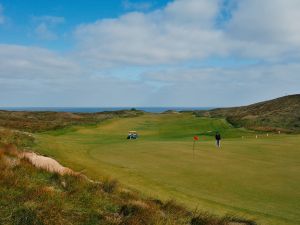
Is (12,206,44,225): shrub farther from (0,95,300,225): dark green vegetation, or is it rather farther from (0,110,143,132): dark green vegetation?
(0,110,143,132): dark green vegetation

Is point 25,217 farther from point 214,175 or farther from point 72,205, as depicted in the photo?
point 214,175

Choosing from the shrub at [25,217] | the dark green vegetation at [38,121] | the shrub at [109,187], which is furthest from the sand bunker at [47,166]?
the dark green vegetation at [38,121]

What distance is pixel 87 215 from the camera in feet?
25.6

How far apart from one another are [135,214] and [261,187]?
24.0 ft

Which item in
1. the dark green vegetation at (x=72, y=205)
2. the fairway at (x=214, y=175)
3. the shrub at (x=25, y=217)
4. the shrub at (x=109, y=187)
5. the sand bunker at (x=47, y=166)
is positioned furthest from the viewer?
the sand bunker at (x=47, y=166)

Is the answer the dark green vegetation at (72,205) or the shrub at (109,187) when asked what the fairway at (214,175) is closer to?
the shrub at (109,187)

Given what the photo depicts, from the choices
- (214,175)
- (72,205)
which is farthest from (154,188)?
(72,205)

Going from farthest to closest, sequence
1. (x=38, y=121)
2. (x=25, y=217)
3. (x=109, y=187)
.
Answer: (x=38, y=121)
(x=109, y=187)
(x=25, y=217)

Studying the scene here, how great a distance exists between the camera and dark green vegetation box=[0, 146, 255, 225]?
7.33m

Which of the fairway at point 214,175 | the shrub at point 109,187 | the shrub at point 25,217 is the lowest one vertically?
the fairway at point 214,175

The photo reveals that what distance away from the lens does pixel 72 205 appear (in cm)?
826

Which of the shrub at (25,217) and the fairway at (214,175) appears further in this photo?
the fairway at (214,175)

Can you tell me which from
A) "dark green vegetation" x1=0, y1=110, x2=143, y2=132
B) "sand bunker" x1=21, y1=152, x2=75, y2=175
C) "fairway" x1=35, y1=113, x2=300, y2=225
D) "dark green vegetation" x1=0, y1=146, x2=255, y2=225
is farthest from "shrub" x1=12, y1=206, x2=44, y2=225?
"dark green vegetation" x1=0, y1=110, x2=143, y2=132

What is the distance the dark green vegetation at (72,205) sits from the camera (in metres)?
7.33
